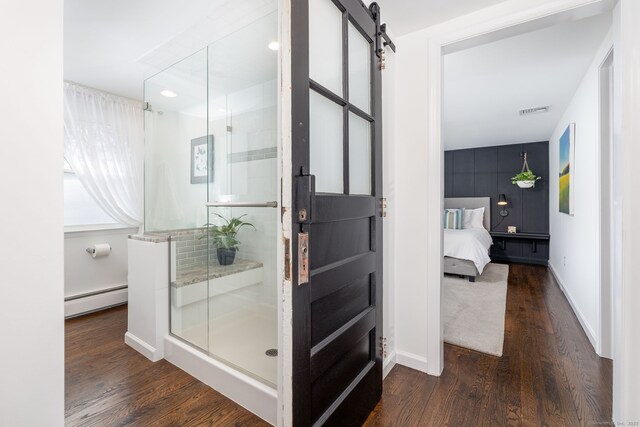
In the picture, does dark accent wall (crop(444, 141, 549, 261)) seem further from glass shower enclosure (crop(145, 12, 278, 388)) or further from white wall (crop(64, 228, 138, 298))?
white wall (crop(64, 228, 138, 298))

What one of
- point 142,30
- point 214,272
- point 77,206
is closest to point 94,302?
point 77,206

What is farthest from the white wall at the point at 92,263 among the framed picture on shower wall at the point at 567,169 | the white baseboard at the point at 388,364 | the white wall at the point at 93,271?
the framed picture on shower wall at the point at 567,169

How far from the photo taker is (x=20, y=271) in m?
0.71

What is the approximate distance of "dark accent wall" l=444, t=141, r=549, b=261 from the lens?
5.66m

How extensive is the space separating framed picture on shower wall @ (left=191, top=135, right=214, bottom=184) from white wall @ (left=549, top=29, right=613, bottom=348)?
2.93 metres

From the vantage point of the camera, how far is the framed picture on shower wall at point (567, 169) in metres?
3.39

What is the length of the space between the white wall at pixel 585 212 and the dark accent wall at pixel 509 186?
1.91m

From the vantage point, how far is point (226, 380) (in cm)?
180

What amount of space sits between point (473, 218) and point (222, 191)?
5.40m

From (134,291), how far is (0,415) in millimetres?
1854

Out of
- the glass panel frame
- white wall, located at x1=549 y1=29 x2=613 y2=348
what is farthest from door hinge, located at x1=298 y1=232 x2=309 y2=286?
white wall, located at x1=549 y1=29 x2=613 y2=348

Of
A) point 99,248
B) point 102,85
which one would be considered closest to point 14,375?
point 99,248

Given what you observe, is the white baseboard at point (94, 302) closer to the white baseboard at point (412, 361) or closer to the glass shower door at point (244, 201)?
the glass shower door at point (244, 201)

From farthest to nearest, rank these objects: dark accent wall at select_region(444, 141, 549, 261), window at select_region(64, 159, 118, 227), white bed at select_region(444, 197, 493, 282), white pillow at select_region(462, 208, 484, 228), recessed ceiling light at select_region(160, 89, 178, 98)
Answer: white pillow at select_region(462, 208, 484, 228)
dark accent wall at select_region(444, 141, 549, 261)
white bed at select_region(444, 197, 493, 282)
window at select_region(64, 159, 118, 227)
recessed ceiling light at select_region(160, 89, 178, 98)
